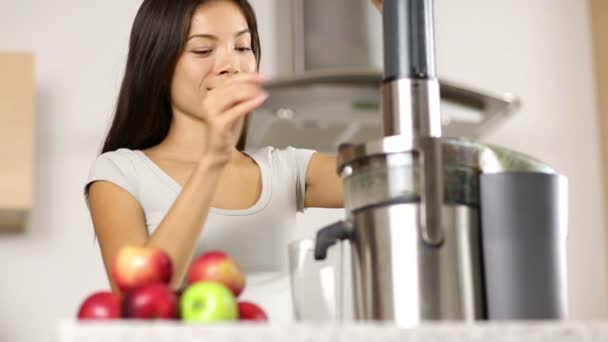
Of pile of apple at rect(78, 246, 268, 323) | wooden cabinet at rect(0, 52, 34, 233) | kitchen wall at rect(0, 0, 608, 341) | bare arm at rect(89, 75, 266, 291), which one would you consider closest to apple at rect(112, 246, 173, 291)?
pile of apple at rect(78, 246, 268, 323)

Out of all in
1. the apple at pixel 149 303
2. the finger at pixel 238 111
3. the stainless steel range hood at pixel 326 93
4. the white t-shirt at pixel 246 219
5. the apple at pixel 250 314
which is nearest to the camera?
the apple at pixel 149 303

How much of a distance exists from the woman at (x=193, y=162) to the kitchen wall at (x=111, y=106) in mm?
948

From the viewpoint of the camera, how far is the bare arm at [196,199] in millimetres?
1379

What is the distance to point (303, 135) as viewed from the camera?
269cm

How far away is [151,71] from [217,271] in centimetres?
81

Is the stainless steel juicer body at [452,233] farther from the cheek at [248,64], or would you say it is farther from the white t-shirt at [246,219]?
the cheek at [248,64]

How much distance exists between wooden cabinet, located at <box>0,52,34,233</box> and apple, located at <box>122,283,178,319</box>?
1.66m

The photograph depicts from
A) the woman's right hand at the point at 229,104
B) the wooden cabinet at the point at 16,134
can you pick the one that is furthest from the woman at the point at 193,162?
the wooden cabinet at the point at 16,134

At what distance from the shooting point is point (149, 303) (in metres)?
0.93

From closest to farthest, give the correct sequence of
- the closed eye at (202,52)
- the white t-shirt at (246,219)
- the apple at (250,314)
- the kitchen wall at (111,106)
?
the apple at (250,314) → the white t-shirt at (246,219) → the closed eye at (202,52) → the kitchen wall at (111,106)

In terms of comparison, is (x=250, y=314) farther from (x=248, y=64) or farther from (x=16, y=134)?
(x=16, y=134)

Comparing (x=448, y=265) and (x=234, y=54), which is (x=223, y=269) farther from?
(x=234, y=54)

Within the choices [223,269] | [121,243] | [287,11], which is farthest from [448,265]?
[287,11]

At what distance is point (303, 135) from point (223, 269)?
5.36 ft
